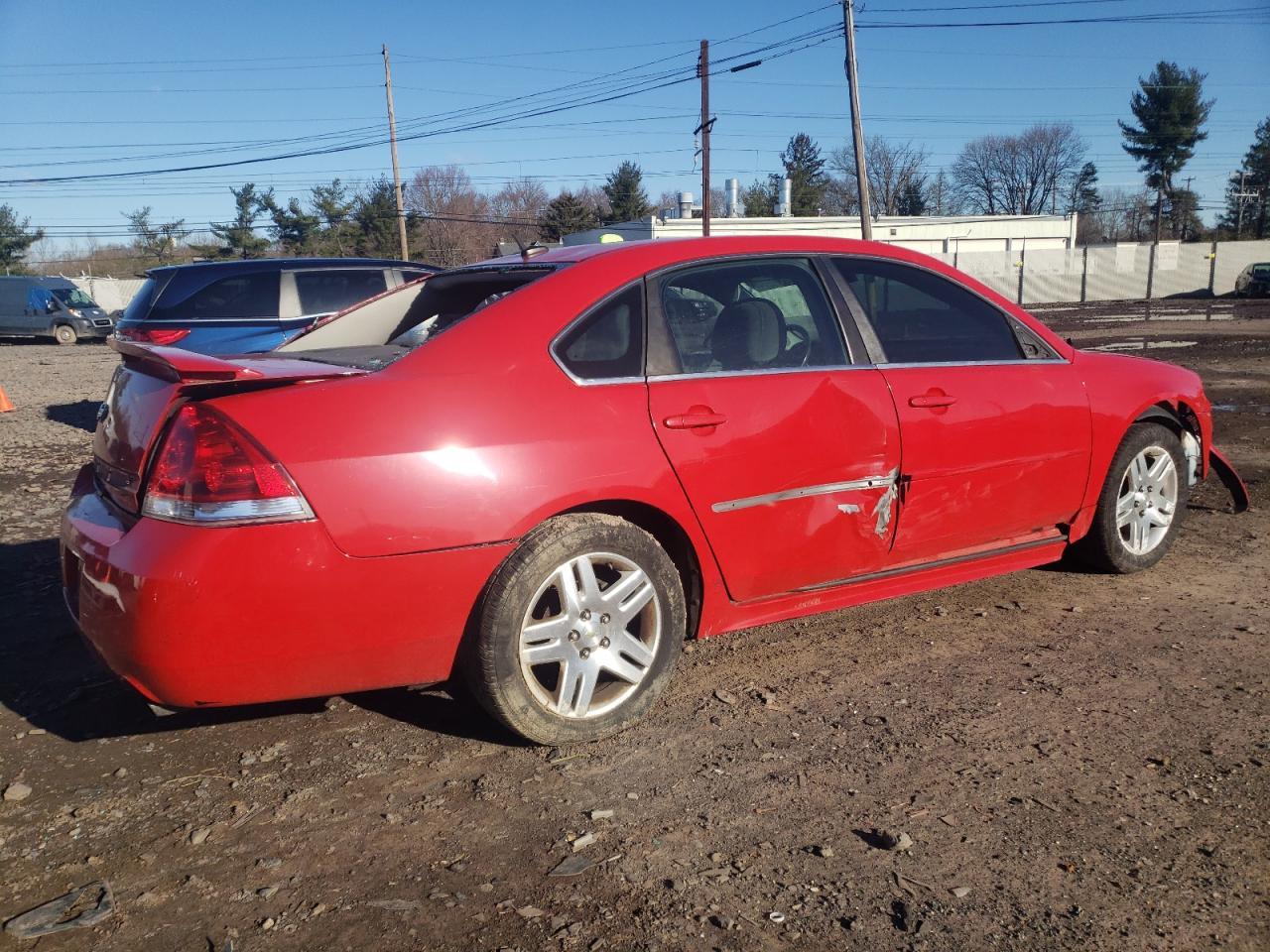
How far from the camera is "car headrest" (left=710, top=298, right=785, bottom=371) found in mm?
3543

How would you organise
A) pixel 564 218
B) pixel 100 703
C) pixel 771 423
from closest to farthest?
pixel 771 423, pixel 100 703, pixel 564 218

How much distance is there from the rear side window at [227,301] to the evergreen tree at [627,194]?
5714 cm

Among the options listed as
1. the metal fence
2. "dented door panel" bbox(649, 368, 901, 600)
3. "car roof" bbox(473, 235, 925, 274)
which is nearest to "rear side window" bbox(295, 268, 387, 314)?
"car roof" bbox(473, 235, 925, 274)

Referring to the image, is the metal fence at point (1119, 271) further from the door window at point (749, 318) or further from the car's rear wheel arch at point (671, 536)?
the car's rear wheel arch at point (671, 536)

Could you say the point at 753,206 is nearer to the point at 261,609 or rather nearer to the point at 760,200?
the point at 760,200

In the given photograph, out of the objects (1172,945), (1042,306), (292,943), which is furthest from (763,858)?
(1042,306)

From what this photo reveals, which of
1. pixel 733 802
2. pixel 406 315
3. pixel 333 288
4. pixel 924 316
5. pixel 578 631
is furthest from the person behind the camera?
pixel 333 288

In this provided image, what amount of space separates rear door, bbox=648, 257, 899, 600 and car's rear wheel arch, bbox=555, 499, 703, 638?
3.6 inches

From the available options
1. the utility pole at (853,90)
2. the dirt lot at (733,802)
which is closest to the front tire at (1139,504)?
the dirt lot at (733,802)

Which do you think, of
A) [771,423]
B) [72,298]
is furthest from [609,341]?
[72,298]

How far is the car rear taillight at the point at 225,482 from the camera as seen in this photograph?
272 centimetres

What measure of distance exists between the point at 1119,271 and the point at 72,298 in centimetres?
4085

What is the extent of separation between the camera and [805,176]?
78688 millimetres

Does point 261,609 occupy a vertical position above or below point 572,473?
below
